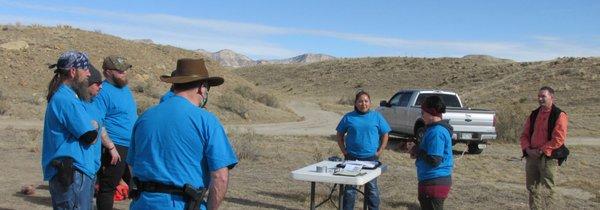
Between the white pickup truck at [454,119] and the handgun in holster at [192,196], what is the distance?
37.8ft

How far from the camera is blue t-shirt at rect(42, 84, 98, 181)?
437cm

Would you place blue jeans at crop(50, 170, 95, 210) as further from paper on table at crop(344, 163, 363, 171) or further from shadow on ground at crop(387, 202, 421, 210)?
shadow on ground at crop(387, 202, 421, 210)

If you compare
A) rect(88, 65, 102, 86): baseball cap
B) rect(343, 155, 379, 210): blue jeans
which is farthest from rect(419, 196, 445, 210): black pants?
rect(88, 65, 102, 86): baseball cap

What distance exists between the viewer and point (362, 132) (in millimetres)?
7223

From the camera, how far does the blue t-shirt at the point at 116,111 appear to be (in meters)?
5.90

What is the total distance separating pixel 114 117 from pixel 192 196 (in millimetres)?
2722

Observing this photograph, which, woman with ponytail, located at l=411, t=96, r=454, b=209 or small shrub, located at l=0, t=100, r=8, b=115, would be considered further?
small shrub, located at l=0, t=100, r=8, b=115

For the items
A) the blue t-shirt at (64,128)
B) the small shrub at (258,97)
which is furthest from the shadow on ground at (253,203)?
the small shrub at (258,97)

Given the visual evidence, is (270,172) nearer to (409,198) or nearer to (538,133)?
(409,198)

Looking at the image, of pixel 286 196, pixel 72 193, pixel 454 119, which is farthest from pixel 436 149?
pixel 454 119

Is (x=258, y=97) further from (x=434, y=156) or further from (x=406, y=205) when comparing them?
(x=434, y=156)

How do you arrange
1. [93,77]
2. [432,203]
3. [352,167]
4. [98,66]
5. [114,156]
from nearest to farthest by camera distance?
[93,77] < [114,156] < [432,203] < [352,167] < [98,66]

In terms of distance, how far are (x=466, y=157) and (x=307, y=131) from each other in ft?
25.6

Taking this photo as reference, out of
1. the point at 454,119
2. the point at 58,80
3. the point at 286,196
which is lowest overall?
the point at 286,196
